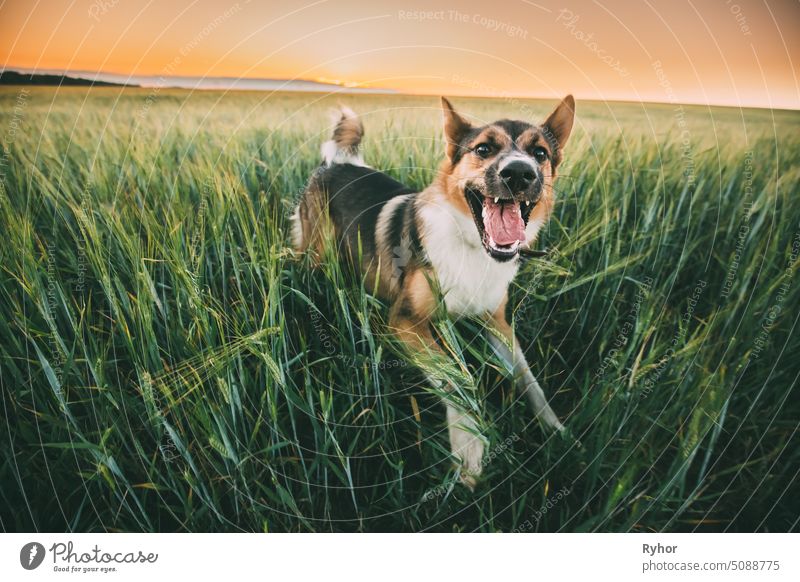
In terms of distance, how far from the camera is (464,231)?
1.61m

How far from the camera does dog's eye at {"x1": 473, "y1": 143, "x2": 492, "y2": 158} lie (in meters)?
1.54

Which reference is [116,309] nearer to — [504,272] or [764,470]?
[504,272]

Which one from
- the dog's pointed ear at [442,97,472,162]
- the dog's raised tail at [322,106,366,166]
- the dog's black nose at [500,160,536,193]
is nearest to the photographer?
the dog's black nose at [500,160,536,193]

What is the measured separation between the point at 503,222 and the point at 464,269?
8.2 inches

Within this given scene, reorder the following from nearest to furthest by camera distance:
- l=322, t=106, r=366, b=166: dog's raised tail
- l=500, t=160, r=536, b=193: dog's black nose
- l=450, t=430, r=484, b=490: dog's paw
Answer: l=450, t=430, r=484, b=490: dog's paw
l=500, t=160, r=536, b=193: dog's black nose
l=322, t=106, r=366, b=166: dog's raised tail

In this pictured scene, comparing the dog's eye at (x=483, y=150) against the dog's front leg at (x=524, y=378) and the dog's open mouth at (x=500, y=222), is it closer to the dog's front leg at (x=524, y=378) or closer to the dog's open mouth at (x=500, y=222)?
the dog's open mouth at (x=500, y=222)

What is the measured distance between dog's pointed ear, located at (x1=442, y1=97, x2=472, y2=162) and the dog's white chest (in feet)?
0.66

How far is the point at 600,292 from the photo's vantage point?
156cm

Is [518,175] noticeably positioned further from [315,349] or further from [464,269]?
[315,349]

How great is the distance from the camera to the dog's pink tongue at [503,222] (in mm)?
1534

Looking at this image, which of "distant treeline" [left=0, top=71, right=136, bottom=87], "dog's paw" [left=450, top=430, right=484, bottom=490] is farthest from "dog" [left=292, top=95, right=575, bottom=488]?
"distant treeline" [left=0, top=71, right=136, bottom=87]

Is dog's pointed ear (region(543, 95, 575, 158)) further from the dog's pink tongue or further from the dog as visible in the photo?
the dog's pink tongue

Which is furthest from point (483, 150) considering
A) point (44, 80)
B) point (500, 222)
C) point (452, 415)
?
point (44, 80)

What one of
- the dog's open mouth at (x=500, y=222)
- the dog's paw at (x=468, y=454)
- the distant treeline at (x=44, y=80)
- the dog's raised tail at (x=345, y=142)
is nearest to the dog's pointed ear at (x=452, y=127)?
the dog's open mouth at (x=500, y=222)
